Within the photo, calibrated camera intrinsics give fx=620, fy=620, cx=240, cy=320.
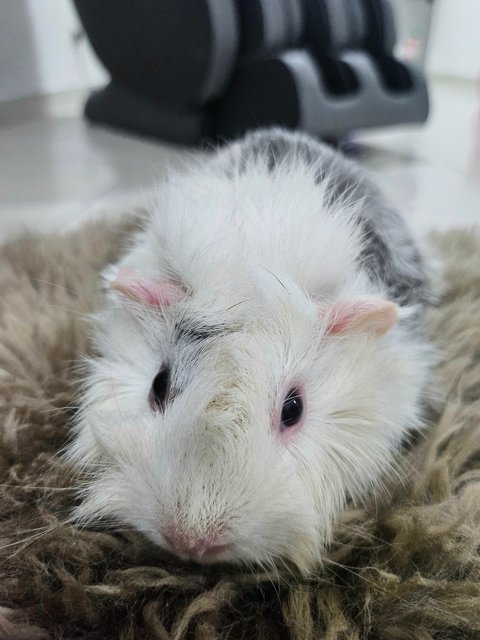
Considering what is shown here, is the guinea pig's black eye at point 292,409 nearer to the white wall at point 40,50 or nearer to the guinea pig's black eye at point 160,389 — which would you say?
the guinea pig's black eye at point 160,389

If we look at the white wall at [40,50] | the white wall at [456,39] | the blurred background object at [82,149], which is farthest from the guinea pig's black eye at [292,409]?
the white wall at [456,39]

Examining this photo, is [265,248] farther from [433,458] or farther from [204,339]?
[433,458]

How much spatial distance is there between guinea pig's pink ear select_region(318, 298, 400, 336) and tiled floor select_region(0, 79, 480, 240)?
0.86 meters

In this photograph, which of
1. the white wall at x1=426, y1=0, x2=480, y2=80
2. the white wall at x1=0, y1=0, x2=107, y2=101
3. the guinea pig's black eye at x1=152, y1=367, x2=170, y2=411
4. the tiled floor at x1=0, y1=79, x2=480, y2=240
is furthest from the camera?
the white wall at x1=426, y1=0, x2=480, y2=80

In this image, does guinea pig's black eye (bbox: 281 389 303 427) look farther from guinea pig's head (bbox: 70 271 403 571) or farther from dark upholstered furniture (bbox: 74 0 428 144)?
dark upholstered furniture (bbox: 74 0 428 144)

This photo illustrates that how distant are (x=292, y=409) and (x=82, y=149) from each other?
5.92 feet

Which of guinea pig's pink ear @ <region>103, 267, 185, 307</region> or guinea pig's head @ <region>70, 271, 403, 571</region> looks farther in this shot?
guinea pig's pink ear @ <region>103, 267, 185, 307</region>

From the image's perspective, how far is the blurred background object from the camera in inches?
67.9

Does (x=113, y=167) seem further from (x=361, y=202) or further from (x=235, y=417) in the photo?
(x=235, y=417)

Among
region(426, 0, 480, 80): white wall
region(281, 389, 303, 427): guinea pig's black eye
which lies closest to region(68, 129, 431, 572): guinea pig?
region(281, 389, 303, 427): guinea pig's black eye

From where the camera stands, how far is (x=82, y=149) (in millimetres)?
2162

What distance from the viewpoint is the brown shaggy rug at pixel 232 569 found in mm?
528

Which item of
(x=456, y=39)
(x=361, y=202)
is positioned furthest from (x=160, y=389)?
(x=456, y=39)

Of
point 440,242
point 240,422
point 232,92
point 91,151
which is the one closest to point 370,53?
point 232,92
